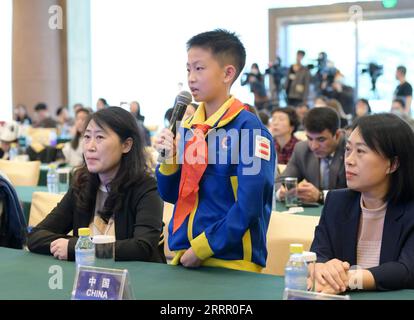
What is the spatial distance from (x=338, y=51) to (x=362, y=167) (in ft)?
42.0

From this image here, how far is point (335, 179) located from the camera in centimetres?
411

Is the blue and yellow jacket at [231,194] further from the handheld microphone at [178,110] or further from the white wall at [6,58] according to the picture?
the white wall at [6,58]

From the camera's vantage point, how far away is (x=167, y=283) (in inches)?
73.8

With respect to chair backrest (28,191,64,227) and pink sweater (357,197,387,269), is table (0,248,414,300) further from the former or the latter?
chair backrest (28,191,64,227)

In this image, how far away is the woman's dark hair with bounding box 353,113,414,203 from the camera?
1.92 metres

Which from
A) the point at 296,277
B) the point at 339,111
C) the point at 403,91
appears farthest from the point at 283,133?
the point at 403,91

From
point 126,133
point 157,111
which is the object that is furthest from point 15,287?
point 157,111

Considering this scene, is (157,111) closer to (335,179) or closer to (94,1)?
(94,1)

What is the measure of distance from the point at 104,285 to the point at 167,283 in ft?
1.06

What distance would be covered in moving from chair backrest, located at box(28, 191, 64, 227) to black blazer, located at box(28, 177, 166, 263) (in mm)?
455

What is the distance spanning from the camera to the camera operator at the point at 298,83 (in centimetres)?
1280

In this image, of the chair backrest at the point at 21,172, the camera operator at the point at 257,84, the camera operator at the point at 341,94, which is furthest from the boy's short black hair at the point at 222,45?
the camera operator at the point at 257,84

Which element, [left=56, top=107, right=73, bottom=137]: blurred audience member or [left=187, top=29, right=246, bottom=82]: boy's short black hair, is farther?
[left=56, top=107, right=73, bottom=137]: blurred audience member

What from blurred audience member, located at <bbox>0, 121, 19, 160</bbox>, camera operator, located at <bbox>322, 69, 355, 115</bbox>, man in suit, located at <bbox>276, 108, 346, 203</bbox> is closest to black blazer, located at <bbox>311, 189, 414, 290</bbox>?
man in suit, located at <bbox>276, 108, 346, 203</bbox>
